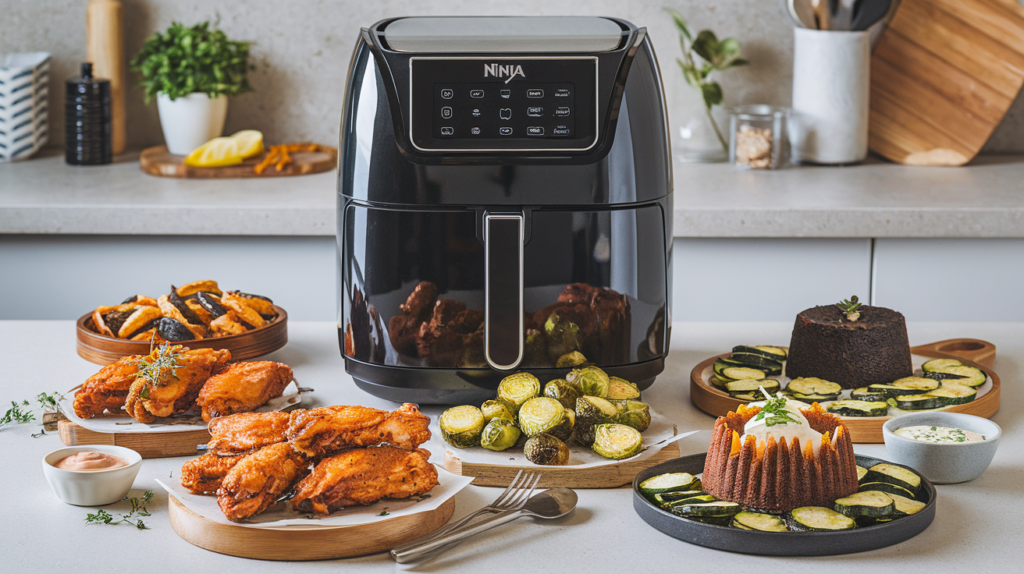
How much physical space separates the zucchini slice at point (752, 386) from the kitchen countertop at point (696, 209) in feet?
3.33

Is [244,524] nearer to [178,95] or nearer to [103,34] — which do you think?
[178,95]

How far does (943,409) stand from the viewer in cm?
104

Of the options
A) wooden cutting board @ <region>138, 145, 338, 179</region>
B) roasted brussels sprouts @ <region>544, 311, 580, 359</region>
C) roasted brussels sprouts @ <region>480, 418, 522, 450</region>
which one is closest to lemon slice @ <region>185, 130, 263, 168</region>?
wooden cutting board @ <region>138, 145, 338, 179</region>

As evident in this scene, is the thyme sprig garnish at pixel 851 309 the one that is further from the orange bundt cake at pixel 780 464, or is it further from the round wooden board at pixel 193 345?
the round wooden board at pixel 193 345

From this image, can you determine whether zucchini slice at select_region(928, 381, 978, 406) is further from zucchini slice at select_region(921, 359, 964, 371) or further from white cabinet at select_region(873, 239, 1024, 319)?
white cabinet at select_region(873, 239, 1024, 319)

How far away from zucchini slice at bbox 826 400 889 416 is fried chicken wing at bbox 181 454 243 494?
61cm

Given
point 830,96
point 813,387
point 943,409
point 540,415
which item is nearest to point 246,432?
point 540,415

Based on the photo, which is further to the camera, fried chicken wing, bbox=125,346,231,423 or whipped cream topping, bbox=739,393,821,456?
fried chicken wing, bbox=125,346,231,423

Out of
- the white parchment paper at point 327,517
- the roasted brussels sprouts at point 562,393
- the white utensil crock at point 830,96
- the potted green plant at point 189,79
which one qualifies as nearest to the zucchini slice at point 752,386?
the roasted brussels sprouts at point 562,393

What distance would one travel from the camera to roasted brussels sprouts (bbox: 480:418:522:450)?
92cm

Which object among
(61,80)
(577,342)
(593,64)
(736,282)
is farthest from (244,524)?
(61,80)

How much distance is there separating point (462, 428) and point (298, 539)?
21 centimetres

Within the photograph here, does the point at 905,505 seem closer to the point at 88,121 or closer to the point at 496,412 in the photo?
the point at 496,412

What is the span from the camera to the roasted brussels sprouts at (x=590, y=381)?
1.00 metres
